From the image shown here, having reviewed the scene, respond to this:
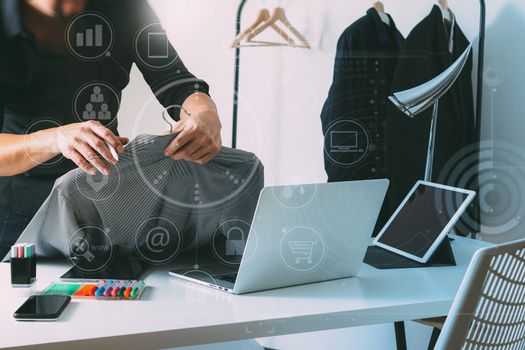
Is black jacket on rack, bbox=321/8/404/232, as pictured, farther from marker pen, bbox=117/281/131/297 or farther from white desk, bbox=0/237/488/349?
marker pen, bbox=117/281/131/297

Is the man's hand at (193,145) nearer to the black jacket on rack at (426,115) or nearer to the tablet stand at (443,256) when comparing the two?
the tablet stand at (443,256)

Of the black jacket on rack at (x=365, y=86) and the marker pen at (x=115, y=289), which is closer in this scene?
the marker pen at (x=115, y=289)

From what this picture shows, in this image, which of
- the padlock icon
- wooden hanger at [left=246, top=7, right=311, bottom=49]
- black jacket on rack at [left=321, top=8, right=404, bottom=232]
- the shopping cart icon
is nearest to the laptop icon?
black jacket on rack at [left=321, top=8, right=404, bottom=232]

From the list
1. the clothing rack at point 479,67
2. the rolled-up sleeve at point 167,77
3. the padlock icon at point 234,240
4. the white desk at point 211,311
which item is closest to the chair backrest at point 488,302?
the white desk at point 211,311

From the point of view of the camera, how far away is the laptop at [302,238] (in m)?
0.78

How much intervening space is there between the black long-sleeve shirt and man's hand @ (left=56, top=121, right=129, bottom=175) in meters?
0.36

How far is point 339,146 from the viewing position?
69.3 inches

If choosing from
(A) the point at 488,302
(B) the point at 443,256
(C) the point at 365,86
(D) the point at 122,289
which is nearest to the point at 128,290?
(D) the point at 122,289

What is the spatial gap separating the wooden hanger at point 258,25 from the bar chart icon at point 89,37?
326 mm

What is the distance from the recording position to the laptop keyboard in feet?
3.26

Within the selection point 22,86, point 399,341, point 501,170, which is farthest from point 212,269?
point 501,170

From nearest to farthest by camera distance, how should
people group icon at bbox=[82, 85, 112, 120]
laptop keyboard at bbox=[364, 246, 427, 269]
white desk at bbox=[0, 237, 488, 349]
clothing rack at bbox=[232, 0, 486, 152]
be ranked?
white desk at bbox=[0, 237, 488, 349] → laptop keyboard at bbox=[364, 246, 427, 269] → people group icon at bbox=[82, 85, 112, 120] → clothing rack at bbox=[232, 0, 486, 152]

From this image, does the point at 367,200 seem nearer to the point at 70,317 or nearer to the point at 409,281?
the point at 409,281

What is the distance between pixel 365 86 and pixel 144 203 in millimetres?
995
